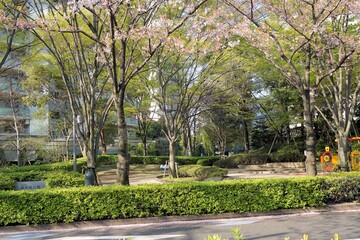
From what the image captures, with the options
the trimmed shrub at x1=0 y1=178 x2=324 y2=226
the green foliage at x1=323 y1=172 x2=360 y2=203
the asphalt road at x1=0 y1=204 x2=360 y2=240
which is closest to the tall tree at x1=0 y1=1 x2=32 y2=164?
the trimmed shrub at x1=0 y1=178 x2=324 y2=226

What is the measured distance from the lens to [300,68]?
17.7m

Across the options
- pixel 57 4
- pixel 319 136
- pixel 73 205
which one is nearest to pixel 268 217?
pixel 73 205

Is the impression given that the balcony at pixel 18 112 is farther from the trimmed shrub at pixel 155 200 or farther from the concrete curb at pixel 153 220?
the concrete curb at pixel 153 220

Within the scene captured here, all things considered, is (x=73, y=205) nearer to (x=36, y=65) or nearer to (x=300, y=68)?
(x=300, y=68)

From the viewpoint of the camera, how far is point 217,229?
718cm

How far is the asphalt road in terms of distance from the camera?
6.63 m

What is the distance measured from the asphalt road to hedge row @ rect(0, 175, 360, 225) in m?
0.26

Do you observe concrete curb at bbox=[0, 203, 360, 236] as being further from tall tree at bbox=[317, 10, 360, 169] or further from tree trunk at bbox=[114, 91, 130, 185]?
tall tree at bbox=[317, 10, 360, 169]

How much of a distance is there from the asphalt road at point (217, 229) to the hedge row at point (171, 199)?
26 cm

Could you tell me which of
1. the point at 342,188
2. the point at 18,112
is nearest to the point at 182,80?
the point at 342,188

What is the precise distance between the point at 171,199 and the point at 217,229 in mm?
1555

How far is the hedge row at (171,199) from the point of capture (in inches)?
304

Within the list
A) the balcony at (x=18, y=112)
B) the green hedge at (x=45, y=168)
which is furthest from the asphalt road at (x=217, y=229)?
the balcony at (x=18, y=112)

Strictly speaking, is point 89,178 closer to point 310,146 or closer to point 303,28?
point 310,146
